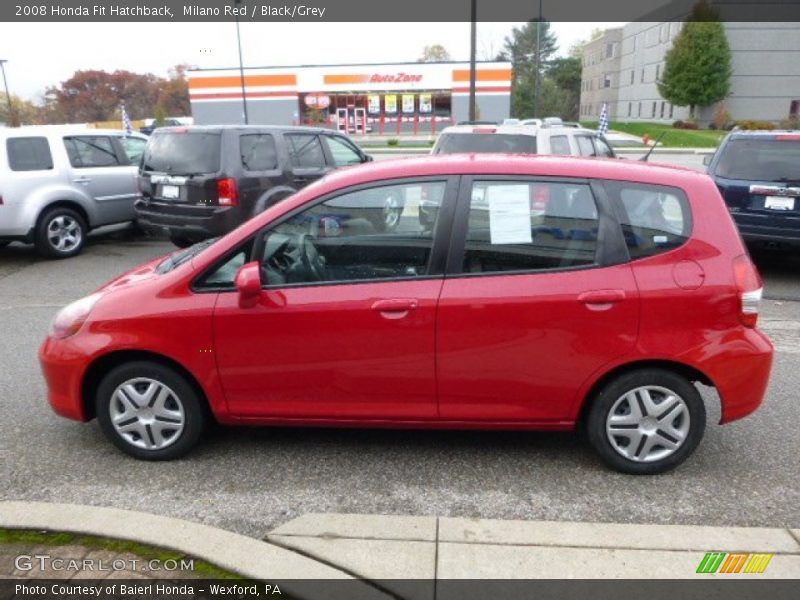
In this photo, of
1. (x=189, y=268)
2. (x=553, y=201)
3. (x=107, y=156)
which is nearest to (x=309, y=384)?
(x=189, y=268)

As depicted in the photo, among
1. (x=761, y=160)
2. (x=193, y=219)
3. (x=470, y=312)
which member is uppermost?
(x=761, y=160)

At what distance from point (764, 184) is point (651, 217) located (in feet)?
17.1

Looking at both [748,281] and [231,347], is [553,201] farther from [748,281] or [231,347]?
[231,347]

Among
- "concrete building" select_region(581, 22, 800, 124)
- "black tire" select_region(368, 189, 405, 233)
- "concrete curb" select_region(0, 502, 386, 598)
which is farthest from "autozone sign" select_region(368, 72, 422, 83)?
"concrete curb" select_region(0, 502, 386, 598)

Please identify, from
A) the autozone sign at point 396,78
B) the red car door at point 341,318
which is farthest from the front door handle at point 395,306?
the autozone sign at point 396,78

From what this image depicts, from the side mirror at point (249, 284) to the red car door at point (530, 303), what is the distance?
94 centimetres

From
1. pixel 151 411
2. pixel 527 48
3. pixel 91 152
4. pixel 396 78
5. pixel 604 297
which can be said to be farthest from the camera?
pixel 527 48

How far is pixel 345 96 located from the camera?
50875mm

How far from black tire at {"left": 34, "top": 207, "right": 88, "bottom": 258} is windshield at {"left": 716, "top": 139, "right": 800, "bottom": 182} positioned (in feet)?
28.8

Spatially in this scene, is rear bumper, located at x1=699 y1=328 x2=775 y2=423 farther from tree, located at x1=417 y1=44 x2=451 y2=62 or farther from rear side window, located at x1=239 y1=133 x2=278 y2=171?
tree, located at x1=417 y1=44 x2=451 y2=62

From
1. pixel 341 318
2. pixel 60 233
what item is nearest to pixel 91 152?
pixel 60 233

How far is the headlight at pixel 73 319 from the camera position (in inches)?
143

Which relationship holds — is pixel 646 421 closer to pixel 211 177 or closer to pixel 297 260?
pixel 297 260

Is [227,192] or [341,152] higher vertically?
[341,152]
